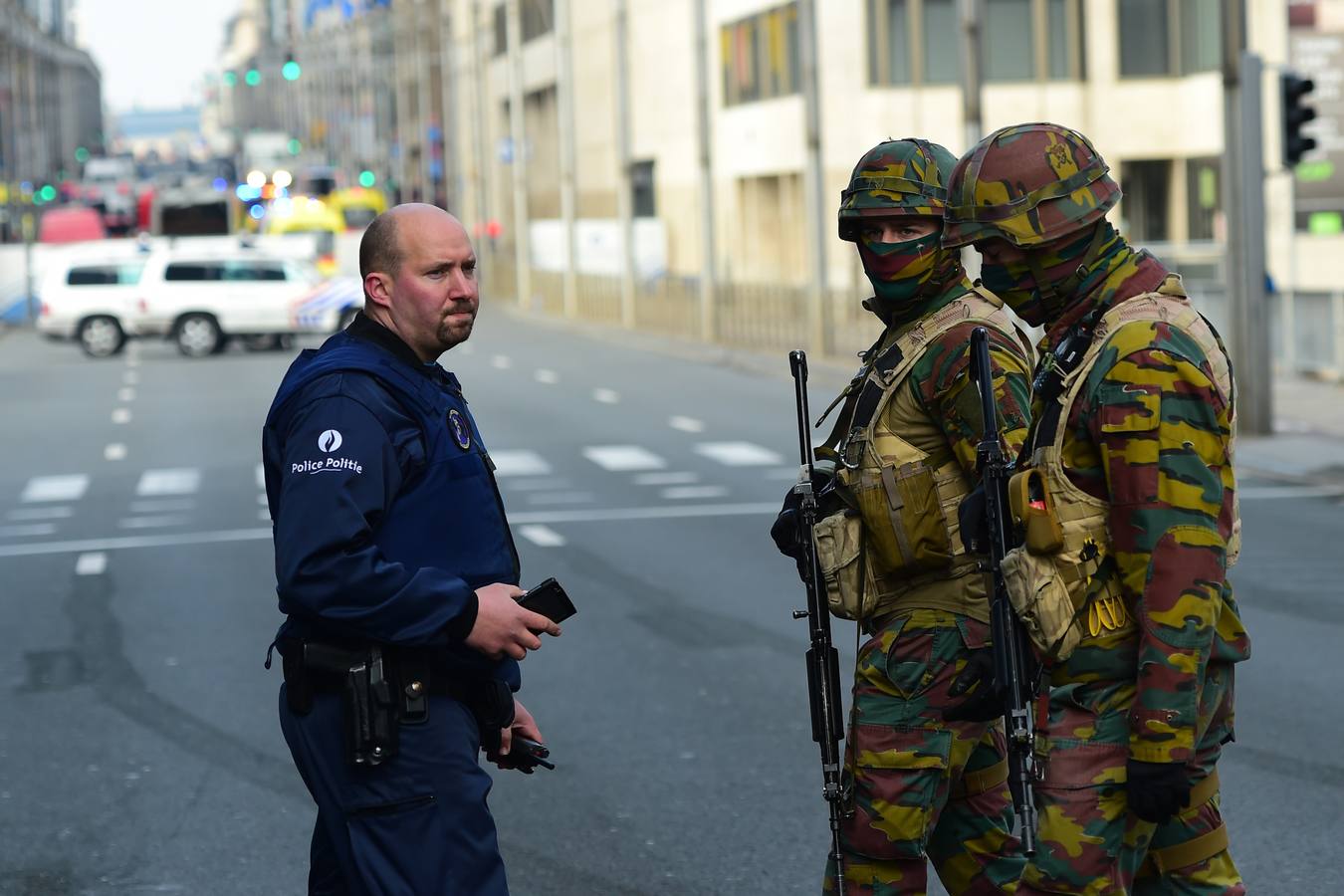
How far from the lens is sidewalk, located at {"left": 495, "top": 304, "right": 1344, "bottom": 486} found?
18.0 meters

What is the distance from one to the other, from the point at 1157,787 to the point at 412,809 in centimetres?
138

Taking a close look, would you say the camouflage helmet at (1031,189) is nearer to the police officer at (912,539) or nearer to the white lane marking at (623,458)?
the police officer at (912,539)

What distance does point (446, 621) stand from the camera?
4.07 metres

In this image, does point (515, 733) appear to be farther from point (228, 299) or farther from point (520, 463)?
point (228, 299)

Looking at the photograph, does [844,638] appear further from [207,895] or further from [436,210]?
[436,210]

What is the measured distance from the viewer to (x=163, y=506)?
17.8 metres

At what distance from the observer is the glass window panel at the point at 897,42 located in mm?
47844

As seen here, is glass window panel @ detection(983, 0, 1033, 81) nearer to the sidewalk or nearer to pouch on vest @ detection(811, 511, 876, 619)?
the sidewalk

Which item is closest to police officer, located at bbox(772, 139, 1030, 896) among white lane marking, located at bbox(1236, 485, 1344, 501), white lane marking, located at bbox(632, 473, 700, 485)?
white lane marking, located at bbox(1236, 485, 1344, 501)

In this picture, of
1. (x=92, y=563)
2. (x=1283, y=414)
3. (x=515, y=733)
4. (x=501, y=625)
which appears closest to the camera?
(x=501, y=625)

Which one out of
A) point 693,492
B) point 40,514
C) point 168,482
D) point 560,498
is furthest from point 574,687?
point 168,482

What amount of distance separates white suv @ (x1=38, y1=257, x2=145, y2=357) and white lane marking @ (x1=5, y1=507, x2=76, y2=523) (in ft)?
76.3

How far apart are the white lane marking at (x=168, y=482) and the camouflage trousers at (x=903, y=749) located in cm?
1459

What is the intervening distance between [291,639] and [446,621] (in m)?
0.39
